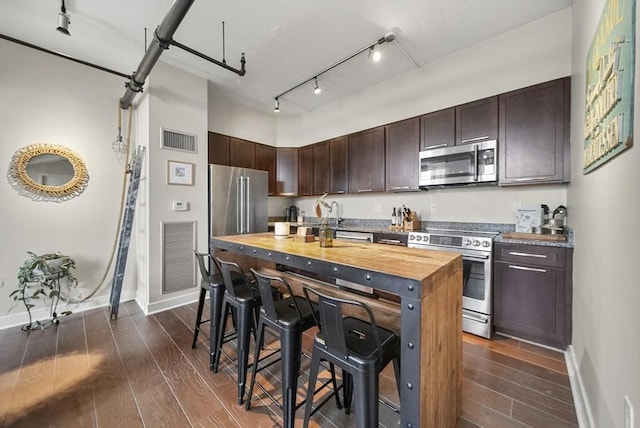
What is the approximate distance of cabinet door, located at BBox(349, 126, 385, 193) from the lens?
3.74 meters

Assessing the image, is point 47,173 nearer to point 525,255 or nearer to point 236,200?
point 236,200

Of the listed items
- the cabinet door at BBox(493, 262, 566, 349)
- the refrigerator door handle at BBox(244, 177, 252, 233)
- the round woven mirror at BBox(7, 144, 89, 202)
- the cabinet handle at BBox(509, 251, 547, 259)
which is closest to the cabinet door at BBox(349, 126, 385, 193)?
the refrigerator door handle at BBox(244, 177, 252, 233)

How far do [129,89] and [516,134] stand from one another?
4.38 meters

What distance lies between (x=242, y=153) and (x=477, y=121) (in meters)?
3.48

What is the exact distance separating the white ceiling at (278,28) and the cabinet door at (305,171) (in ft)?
4.96

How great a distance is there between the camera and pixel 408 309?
105 centimetres

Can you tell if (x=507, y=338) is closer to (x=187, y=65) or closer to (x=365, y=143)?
(x=365, y=143)

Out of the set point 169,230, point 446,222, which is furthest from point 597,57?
point 169,230

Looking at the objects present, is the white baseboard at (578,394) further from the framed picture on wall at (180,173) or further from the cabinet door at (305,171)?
the framed picture on wall at (180,173)

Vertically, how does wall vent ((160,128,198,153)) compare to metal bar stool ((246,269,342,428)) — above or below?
above

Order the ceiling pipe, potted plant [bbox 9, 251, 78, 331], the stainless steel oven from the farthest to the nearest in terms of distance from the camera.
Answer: potted plant [bbox 9, 251, 78, 331] < the stainless steel oven < the ceiling pipe

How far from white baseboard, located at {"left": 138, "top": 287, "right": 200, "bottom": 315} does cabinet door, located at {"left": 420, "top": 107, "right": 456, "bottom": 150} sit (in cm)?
368

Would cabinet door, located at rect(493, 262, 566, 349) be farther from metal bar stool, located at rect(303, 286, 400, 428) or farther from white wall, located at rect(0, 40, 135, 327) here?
white wall, located at rect(0, 40, 135, 327)

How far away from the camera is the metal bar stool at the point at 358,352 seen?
1.04 m
